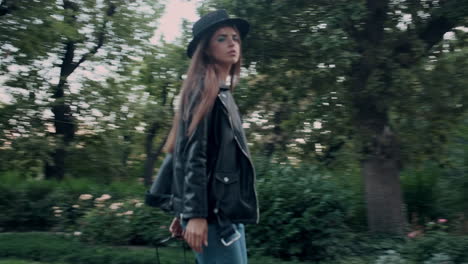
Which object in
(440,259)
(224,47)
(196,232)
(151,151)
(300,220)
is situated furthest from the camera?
(151,151)

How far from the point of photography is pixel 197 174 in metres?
2.61

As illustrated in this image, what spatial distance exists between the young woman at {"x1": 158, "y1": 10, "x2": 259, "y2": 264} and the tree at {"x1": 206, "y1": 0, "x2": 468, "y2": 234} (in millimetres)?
4902

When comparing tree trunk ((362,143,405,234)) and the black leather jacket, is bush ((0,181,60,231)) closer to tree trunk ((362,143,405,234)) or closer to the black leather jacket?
tree trunk ((362,143,405,234))

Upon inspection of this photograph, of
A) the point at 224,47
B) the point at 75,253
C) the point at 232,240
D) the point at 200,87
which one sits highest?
the point at 224,47

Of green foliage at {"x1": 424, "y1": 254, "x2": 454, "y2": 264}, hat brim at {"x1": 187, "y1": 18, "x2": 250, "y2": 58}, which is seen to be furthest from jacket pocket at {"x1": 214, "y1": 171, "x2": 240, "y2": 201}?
green foliage at {"x1": 424, "y1": 254, "x2": 454, "y2": 264}

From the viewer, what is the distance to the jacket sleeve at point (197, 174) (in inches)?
102

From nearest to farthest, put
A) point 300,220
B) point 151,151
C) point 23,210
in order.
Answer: point 300,220 → point 23,210 → point 151,151

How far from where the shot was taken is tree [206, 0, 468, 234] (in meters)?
7.84

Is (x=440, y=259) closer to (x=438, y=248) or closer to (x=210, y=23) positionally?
(x=438, y=248)

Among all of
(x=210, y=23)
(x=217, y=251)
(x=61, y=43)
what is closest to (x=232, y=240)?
(x=217, y=251)

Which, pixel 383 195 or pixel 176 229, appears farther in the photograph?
pixel 383 195

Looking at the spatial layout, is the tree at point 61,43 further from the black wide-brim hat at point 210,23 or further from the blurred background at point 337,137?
the black wide-brim hat at point 210,23

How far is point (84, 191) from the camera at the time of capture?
467 inches

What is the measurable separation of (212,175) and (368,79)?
18.9 feet
